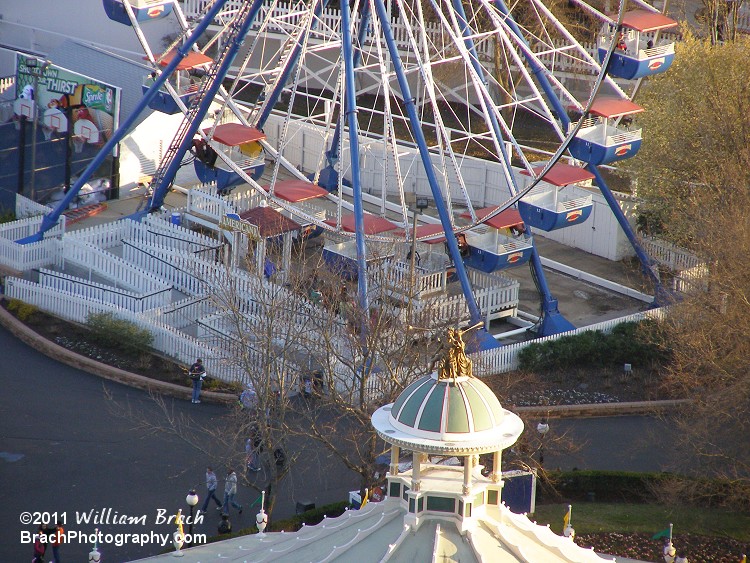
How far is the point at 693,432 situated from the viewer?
25812 mm

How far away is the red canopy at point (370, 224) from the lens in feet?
115

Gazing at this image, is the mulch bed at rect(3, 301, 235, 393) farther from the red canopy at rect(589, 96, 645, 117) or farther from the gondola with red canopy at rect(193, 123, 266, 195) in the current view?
the red canopy at rect(589, 96, 645, 117)

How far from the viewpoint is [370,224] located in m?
35.4

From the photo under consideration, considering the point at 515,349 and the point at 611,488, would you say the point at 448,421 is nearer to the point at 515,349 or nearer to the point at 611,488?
the point at 611,488

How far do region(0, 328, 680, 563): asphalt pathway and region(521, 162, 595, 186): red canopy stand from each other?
5.71 m

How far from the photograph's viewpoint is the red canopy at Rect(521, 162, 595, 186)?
34.3 m

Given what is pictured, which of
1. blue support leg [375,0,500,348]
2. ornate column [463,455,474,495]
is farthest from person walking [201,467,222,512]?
ornate column [463,455,474,495]

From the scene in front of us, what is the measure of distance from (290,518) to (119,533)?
2.90 meters

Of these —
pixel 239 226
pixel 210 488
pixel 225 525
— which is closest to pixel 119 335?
pixel 239 226

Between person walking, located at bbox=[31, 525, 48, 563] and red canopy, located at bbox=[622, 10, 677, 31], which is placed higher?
red canopy, located at bbox=[622, 10, 677, 31]

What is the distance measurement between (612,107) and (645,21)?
2012mm

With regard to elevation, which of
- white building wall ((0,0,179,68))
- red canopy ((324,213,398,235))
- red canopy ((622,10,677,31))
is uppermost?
red canopy ((622,10,677,31))

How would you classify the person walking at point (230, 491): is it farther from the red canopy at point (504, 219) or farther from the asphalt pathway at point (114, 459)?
the red canopy at point (504, 219)

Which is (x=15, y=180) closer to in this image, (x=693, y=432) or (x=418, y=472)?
(x=693, y=432)
